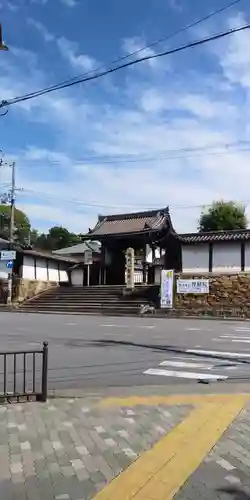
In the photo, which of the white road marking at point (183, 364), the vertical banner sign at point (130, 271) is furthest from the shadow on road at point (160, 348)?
the vertical banner sign at point (130, 271)

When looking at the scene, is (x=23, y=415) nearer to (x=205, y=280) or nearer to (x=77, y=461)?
(x=77, y=461)

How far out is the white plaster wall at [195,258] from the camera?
3316 centimetres

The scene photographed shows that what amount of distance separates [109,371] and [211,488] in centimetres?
565

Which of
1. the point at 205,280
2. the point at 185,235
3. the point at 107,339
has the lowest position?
the point at 107,339

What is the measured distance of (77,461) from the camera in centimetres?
434

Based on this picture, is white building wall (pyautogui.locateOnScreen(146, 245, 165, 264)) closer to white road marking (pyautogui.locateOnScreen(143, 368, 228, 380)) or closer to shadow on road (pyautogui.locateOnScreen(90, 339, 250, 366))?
shadow on road (pyautogui.locateOnScreen(90, 339, 250, 366))

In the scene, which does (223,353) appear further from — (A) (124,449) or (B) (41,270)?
(B) (41,270)

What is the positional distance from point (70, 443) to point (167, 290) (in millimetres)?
24665

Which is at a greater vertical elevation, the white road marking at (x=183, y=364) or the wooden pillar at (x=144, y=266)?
→ the wooden pillar at (x=144, y=266)

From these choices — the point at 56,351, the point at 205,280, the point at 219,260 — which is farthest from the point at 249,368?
the point at 219,260

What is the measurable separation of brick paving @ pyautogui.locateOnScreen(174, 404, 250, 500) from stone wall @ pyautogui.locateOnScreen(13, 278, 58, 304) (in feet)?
107

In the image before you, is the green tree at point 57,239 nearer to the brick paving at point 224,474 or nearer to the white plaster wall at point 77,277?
the white plaster wall at point 77,277

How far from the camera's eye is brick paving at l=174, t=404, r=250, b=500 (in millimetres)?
3712

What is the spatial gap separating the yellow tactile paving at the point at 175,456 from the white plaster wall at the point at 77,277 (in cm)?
3772
